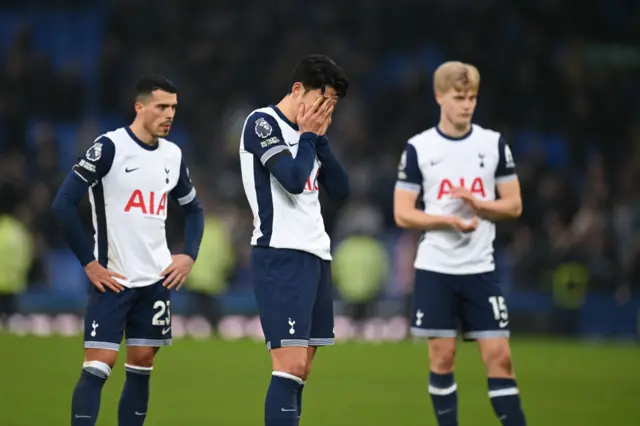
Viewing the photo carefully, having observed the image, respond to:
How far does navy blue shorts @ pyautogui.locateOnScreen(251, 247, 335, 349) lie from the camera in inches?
237

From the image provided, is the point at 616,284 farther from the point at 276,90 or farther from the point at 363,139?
the point at 276,90

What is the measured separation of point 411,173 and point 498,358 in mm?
1271

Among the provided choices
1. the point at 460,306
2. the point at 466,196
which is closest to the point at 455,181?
the point at 466,196

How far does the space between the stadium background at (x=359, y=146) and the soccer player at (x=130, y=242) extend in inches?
208

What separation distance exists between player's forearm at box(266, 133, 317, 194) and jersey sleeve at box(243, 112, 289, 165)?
0.05m

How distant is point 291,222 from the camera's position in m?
6.14

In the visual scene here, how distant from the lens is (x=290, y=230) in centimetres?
613

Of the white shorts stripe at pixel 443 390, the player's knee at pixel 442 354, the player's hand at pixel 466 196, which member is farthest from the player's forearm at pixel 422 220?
the white shorts stripe at pixel 443 390

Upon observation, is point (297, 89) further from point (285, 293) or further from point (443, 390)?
point (443, 390)

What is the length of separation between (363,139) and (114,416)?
1147cm

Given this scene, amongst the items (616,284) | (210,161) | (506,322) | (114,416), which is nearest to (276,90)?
(210,161)

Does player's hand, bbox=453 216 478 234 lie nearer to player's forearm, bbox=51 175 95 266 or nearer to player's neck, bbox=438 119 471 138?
player's neck, bbox=438 119 471 138

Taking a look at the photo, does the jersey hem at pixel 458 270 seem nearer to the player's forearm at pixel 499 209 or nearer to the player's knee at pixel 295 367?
the player's forearm at pixel 499 209

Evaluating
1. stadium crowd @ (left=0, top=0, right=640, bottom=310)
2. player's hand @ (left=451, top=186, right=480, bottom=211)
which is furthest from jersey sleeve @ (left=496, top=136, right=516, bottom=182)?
stadium crowd @ (left=0, top=0, right=640, bottom=310)
